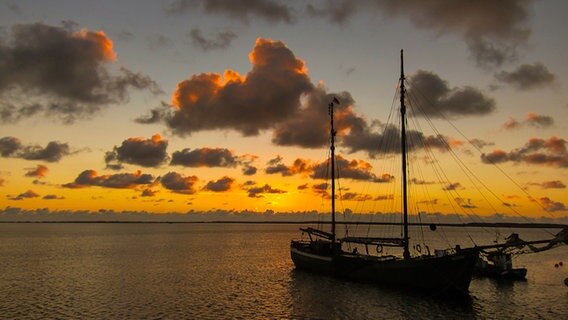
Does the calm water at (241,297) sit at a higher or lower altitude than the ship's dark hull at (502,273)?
lower

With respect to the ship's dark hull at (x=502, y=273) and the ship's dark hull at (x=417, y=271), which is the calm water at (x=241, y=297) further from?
the ship's dark hull at (x=502, y=273)

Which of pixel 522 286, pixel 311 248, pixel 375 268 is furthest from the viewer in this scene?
pixel 311 248

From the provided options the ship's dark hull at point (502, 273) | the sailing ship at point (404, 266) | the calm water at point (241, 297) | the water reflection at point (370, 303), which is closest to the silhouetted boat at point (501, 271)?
the ship's dark hull at point (502, 273)

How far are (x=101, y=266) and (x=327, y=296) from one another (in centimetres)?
4932

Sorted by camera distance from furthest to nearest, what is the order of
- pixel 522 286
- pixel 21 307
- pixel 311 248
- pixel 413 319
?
pixel 311 248 < pixel 522 286 < pixel 21 307 < pixel 413 319

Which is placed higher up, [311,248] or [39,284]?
[311,248]

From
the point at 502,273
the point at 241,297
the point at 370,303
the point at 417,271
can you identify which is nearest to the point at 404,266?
the point at 417,271

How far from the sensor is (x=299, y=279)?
205 feet

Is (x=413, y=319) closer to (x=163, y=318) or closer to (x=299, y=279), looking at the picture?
(x=163, y=318)

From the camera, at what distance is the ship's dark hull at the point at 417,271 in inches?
1777

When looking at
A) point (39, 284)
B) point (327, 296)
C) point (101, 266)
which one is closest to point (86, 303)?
point (39, 284)

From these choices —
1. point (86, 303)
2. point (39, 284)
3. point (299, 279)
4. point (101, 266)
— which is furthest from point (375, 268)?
point (101, 266)

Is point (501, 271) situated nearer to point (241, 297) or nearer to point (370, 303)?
point (370, 303)

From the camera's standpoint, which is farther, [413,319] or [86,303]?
[86,303]
